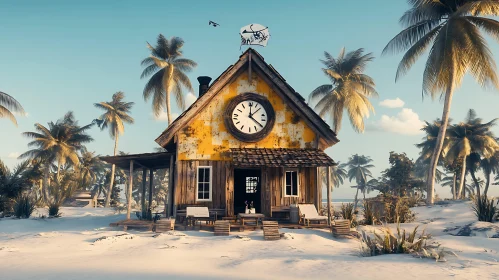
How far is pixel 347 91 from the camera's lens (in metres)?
31.3

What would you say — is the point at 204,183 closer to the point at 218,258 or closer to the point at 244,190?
the point at 244,190

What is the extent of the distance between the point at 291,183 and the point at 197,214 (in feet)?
13.6

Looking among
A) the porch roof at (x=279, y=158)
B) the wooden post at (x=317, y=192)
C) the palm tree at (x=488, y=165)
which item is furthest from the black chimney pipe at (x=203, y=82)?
the palm tree at (x=488, y=165)

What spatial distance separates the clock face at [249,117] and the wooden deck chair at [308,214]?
12.1 ft

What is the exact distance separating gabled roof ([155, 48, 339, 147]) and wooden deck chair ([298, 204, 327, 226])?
305 centimetres

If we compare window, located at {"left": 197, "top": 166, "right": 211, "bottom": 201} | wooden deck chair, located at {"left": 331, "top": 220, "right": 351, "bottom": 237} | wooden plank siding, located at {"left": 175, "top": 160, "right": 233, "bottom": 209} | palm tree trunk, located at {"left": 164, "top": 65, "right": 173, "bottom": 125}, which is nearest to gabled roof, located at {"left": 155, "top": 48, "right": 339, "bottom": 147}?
wooden plank siding, located at {"left": 175, "top": 160, "right": 233, "bottom": 209}

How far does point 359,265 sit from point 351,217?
7.57 meters

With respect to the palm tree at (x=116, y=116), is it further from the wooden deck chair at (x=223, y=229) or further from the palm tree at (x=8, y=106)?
the wooden deck chair at (x=223, y=229)

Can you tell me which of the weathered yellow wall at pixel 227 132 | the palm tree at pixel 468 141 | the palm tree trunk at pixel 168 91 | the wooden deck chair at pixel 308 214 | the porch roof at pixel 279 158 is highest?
the palm tree trunk at pixel 168 91

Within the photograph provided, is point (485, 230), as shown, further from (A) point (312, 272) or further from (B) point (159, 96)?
(B) point (159, 96)

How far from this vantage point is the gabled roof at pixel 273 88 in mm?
14062

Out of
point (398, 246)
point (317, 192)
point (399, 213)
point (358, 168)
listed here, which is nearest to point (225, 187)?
point (317, 192)

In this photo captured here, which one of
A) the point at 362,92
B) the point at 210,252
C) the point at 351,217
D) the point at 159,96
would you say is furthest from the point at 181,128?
the point at 362,92

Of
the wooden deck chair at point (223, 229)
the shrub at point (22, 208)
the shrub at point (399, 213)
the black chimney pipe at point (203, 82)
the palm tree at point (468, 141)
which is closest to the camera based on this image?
the wooden deck chair at point (223, 229)
